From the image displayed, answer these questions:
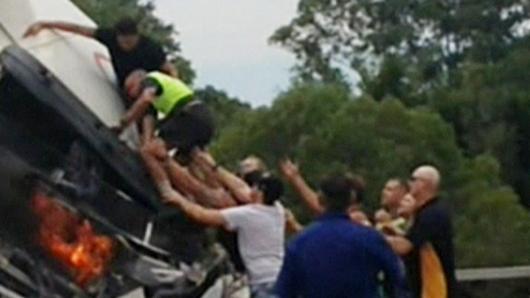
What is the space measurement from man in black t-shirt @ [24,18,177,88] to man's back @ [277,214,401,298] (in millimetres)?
2285

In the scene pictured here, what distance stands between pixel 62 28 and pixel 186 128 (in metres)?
0.83

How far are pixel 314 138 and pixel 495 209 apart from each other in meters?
4.40

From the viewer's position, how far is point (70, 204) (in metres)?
11.3

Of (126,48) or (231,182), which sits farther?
(231,182)

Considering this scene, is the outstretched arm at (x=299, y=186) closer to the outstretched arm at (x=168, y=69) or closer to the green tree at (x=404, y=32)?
the outstretched arm at (x=168, y=69)

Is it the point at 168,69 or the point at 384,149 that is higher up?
the point at 384,149

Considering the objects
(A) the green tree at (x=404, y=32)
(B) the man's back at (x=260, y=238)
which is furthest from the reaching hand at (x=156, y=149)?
(A) the green tree at (x=404, y=32)

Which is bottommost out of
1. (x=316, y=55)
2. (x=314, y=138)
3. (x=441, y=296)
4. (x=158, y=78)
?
(x=441, y=296)

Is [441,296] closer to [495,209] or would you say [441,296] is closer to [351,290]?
[351,290]

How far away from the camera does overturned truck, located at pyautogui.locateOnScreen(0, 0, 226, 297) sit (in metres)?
11.2

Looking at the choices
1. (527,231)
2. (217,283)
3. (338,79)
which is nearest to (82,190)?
(217,283)

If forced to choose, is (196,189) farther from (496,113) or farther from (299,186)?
(496,113)

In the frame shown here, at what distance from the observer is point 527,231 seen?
2090 inches

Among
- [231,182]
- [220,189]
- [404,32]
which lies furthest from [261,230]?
[404,32]
